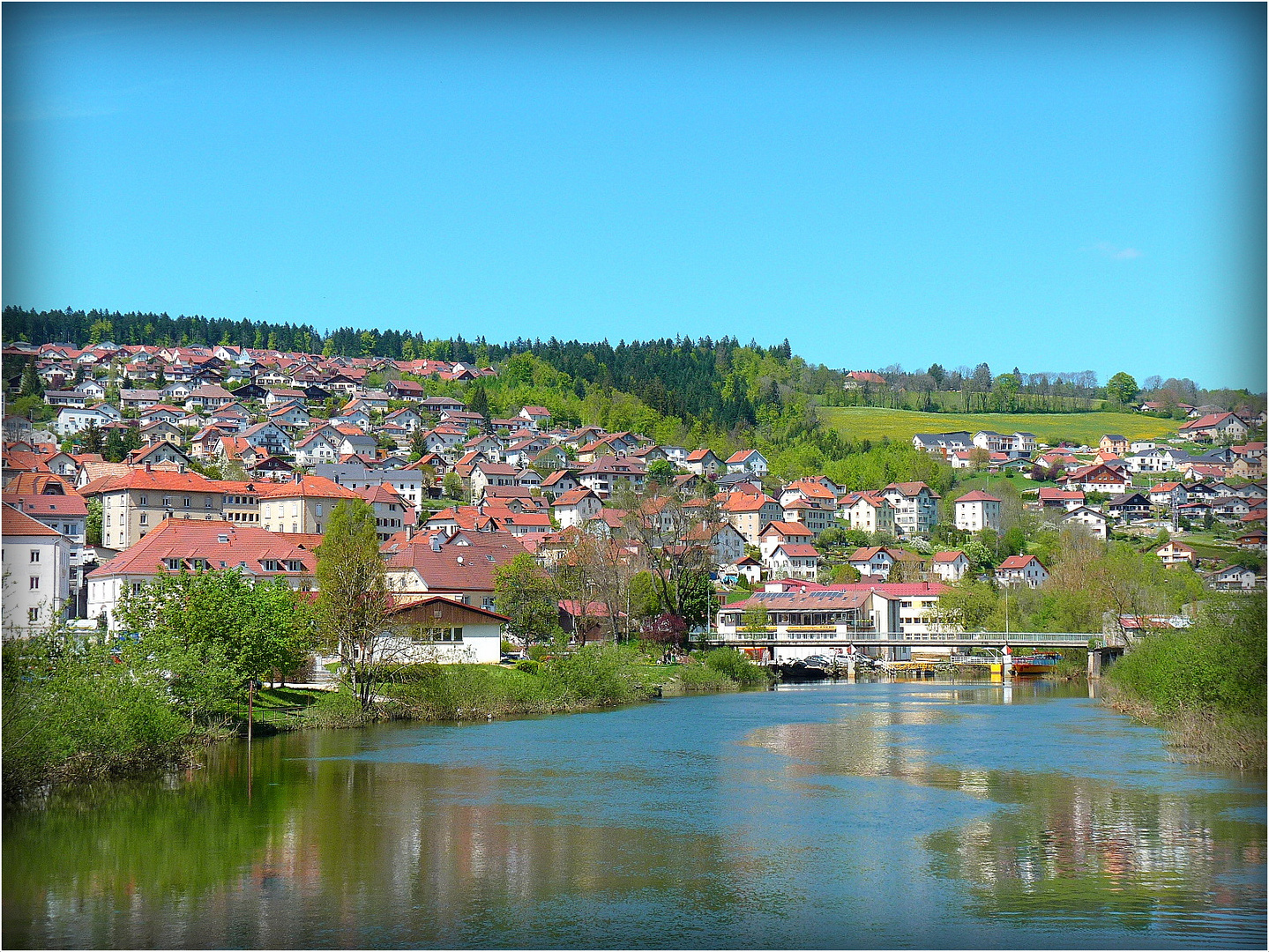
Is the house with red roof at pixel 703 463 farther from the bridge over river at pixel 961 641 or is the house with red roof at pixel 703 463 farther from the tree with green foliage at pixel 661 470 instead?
the bridge over river at pixel 961 641

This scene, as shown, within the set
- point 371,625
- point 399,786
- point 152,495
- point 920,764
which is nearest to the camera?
point 399,786

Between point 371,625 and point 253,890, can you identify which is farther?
point 371,625

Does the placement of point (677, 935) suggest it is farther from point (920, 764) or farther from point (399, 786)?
point (920, 764)

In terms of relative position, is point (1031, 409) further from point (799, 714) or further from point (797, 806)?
point (797, 806)

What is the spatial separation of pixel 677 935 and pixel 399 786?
28.7 feet

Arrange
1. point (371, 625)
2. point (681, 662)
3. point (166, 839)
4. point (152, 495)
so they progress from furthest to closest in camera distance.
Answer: point (152, 495), point (681, 662), point (371, 625), point (166, 839)

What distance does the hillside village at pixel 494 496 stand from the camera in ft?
142

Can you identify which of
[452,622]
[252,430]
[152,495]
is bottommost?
[452,622]

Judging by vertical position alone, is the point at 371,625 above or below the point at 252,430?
below

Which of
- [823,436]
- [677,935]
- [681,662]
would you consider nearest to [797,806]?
[677,935]

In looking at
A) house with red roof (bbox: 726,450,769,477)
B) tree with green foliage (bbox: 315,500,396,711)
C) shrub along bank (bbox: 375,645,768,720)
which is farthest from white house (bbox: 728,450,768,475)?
tree with green foliage (bbox: 315,500,396,711)

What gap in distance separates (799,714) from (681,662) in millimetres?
11801

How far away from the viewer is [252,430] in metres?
98.3

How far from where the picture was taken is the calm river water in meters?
11.9
